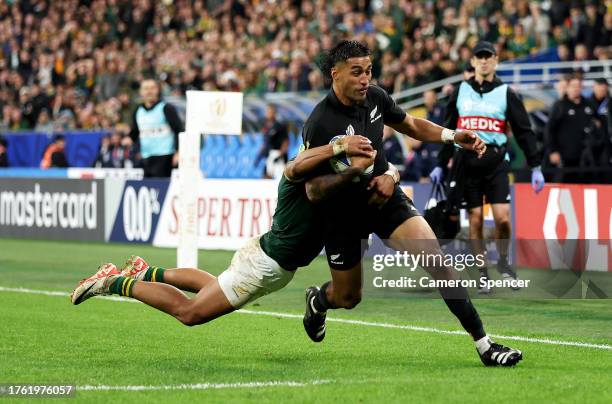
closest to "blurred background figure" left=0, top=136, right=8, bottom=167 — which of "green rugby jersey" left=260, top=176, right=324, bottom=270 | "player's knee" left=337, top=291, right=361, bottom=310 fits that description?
"player's knee" left=337, top=291, right=361, bottom=310

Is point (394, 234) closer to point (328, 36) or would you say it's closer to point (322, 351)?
point (322, 351)

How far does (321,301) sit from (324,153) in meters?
1.57

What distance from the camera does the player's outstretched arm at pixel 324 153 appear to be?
287 inches

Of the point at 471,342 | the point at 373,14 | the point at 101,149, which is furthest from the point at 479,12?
the point at 471,342

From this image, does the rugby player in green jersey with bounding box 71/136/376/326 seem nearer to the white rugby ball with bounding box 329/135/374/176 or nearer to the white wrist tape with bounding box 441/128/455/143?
the white rugby ball with bounding box 329/135/374/176

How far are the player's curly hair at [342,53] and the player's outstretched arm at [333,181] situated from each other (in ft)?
2.46

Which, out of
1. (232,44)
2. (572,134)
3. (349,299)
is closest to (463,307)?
(349,299)

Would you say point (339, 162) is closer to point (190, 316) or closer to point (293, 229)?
point (293, 229)

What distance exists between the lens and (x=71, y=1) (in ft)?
127

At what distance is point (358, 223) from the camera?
26.3ft

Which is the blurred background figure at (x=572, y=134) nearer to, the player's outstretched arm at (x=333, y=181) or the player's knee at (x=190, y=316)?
the player's knee at (x=190, y=316)

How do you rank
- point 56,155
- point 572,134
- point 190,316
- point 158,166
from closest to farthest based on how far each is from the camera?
1. point 190,316
2. point 572,134
3. point 158,166
4. point 56,155

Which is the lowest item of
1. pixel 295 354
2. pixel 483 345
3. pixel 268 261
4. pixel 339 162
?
pixel 295 354

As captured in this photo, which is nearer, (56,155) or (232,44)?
(56,155)
